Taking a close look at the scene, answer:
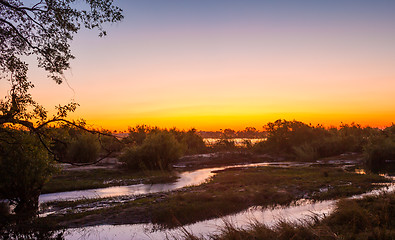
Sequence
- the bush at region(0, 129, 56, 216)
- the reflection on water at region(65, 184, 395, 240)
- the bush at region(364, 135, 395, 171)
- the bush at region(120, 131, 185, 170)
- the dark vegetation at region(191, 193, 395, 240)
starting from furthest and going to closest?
1. the bush at region(120, 131, 185, 170)
2. the bush at region(364, 135, 395, 171)
3. the bush at region(0, 129, 56, 216)
4. the reflection on water at region(65, 184, 395, 240)
5. the dark vegetation at region(191, 193, 395, 240)

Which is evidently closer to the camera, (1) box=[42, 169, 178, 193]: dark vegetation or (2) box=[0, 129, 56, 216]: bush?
(2) box=[0, 129, 56, 216]: bush

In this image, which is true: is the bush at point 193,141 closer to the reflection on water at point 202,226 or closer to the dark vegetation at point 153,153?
the dark vegetation at point 153,153

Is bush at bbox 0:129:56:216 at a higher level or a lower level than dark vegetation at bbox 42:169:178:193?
higher

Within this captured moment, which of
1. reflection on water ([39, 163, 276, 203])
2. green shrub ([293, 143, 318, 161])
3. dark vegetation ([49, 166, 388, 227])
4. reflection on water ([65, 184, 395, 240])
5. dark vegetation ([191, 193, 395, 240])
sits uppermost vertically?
dark vegetation ([191, 193, 395, 240])

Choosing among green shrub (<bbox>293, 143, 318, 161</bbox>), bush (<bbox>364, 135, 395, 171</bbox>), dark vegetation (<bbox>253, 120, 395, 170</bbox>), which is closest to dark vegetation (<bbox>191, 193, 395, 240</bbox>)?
bush (<bbox>364, 135, 395, 171</bbox>)

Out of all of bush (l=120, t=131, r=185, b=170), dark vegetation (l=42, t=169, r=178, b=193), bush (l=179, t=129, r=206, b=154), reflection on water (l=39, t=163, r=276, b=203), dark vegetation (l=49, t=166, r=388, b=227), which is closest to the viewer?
dark vegetation (l=49, t=166, r=388, b=227)

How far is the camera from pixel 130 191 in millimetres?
20938

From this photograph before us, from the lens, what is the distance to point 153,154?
33375 mm

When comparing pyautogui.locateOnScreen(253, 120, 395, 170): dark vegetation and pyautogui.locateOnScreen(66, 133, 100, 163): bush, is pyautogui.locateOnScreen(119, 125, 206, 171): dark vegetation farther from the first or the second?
pyautogui.locateOnScreen(253, 120, 395, 170): dark vegetation

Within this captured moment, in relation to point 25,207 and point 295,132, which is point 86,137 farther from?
point 295,132

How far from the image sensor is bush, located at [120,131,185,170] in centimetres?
3259

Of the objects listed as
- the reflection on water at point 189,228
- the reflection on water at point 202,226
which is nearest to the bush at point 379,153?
the reflection on water at point 202,226

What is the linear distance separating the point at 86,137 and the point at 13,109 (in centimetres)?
2570

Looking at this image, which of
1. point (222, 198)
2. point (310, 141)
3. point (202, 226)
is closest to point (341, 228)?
point (202, 226)
